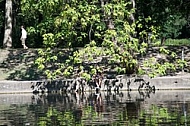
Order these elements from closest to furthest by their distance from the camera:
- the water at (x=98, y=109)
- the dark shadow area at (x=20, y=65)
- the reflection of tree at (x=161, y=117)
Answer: the reflection of tree at (x=161, y=117)
the water at (x=98, y=109)
the dark shadow area at (x=20, y=65)

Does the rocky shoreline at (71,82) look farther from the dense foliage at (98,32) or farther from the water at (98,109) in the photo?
the water at (98,109)

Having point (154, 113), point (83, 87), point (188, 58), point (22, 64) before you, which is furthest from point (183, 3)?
point (154, 113)

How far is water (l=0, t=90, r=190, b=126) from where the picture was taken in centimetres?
1803

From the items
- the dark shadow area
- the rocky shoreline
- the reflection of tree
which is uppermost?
the dark shadow area

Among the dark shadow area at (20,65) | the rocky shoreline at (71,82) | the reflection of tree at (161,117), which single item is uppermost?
the dark shadow area at (20,65)

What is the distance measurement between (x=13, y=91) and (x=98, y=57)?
821cm

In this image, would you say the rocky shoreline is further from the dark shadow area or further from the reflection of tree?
the reflection of tree

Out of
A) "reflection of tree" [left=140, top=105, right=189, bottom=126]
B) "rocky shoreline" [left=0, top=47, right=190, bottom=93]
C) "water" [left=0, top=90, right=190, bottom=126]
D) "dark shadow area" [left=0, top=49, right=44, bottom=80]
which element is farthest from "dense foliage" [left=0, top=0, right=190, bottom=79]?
"reflection of tree" [left=140, top=105, right=189, bottom=126]

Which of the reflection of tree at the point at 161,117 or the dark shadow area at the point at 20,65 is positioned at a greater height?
the dark shadow area at the point at 20,65

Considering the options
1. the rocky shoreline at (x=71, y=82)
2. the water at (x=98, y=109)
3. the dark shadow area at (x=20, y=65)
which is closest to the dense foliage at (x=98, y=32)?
the rocky shoreline at (x=71, y=82)

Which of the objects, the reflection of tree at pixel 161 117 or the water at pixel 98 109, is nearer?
the reflection of tree at pixel 161 117

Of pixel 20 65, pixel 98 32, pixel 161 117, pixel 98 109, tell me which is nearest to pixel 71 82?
pixel 98 32

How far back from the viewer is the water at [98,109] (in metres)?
18.0

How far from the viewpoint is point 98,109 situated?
71.8 ft
